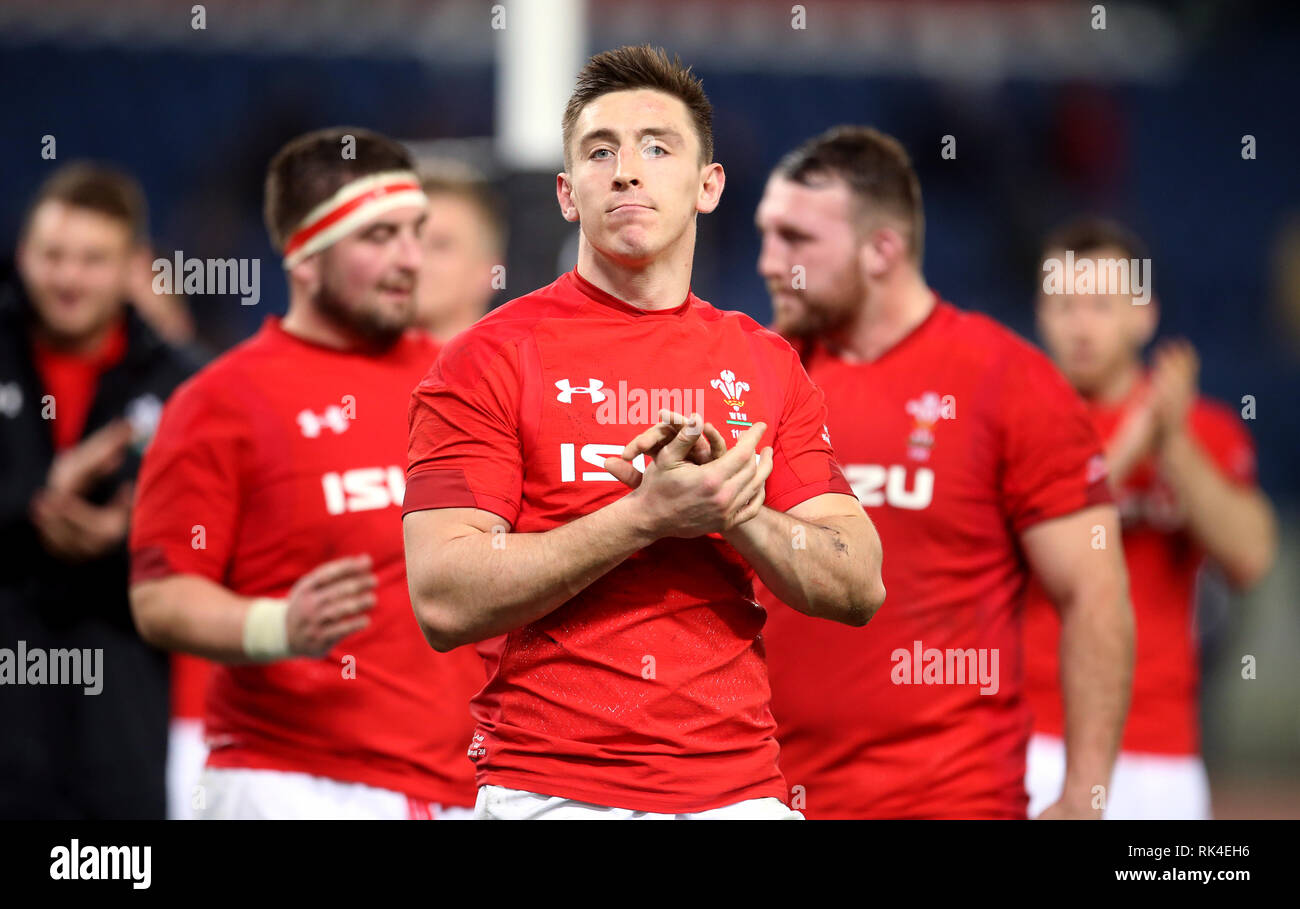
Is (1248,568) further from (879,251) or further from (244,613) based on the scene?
(244,613)

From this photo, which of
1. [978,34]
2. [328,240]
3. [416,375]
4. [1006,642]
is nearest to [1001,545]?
[1006,642]

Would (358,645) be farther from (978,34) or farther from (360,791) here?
(978,34)

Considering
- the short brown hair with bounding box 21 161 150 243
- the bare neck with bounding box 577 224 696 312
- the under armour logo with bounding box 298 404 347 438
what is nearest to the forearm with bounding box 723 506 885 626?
the bare neck with bounding box 577 224 696 312

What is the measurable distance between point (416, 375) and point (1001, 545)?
1498 millimetres

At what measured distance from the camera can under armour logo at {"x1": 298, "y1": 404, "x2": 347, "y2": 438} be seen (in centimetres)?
365

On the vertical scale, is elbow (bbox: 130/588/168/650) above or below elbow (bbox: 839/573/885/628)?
above

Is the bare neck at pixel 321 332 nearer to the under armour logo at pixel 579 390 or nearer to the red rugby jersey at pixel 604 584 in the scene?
the red rugby jersey at pixel 604 584

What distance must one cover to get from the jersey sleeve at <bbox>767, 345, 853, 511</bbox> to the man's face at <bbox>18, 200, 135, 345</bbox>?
10.3 ft

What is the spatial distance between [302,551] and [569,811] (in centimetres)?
148

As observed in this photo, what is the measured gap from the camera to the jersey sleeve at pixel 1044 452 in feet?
11.3

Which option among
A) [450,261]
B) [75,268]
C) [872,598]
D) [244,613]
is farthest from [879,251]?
[75,268]

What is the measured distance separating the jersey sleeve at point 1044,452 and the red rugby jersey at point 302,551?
1.39 metres

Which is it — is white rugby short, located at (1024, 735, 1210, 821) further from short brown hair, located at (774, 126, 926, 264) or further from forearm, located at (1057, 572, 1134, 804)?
short brown hair, located at (774, 126, 926, 264)

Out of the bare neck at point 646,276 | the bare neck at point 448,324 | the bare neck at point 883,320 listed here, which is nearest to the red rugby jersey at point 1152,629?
the bare neck at point 883,320
